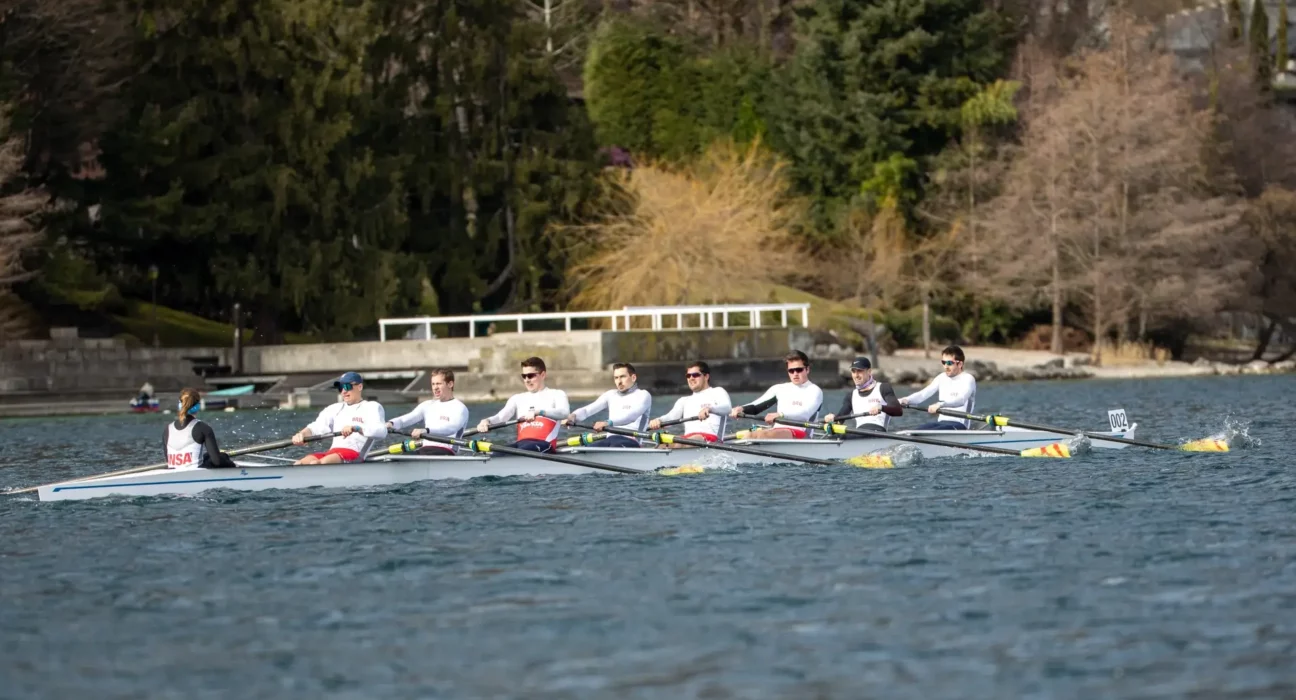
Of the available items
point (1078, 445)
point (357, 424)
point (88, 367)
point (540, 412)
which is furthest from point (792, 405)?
point (88, 367)

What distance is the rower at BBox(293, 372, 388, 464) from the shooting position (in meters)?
21.6

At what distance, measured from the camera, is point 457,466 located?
22.3 m

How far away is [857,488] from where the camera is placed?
21.6 m

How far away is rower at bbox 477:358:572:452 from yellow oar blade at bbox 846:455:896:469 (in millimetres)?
3780

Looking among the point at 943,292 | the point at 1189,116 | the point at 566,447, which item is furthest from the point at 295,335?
the point at 566,447

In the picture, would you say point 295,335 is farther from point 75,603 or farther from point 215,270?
point 75,603

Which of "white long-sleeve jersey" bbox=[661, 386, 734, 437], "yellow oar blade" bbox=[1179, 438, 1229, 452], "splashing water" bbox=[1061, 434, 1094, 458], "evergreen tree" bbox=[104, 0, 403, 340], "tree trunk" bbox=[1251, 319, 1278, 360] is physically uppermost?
"evergreen tree" bbox=[104, 0, 403, 340]

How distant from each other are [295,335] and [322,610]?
146 ft

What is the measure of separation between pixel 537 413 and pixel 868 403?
4289 millimetres

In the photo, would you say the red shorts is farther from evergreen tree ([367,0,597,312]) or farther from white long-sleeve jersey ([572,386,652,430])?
evergreen tree ([367,0,597,312])

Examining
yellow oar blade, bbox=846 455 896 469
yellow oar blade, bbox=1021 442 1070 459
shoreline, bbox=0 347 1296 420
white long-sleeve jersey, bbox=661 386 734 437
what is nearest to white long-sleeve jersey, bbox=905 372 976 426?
yellow oar blade, bbox=1021 442 1070 459

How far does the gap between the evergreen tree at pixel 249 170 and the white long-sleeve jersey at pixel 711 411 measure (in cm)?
2866

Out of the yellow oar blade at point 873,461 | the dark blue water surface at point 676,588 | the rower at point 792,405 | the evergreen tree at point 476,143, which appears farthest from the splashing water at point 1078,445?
the evergreen tree at point 476,143

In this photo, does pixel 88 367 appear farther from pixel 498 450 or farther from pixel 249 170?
pixel 498 450
